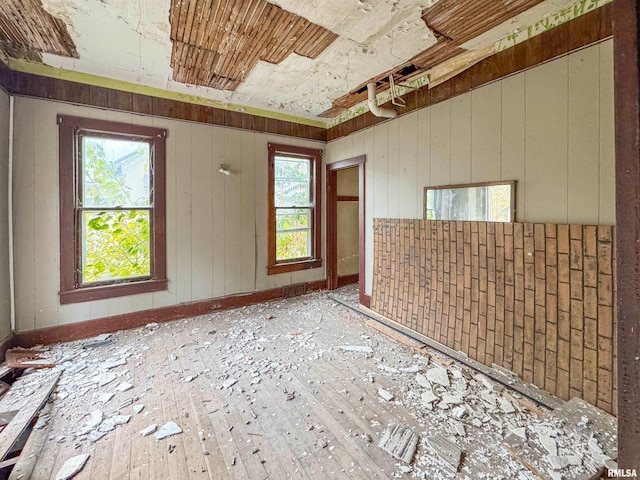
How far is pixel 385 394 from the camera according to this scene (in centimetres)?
207

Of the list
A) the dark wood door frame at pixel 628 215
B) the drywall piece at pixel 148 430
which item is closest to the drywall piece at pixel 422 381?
the dark wood door frame at pixel 628 215

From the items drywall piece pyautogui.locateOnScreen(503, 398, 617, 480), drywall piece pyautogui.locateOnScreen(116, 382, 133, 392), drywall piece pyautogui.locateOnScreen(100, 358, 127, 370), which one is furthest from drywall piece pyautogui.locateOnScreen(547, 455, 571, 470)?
drywall piece pyautogui.locateOnScreen(100, 358, 127, 370)

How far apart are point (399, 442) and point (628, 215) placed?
1535 millimetres

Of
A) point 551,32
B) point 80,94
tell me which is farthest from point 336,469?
point 80,94

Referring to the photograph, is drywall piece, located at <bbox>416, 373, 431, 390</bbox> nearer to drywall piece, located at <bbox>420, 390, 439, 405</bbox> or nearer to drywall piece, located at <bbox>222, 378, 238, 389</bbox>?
drywall piece, located at <bbox>420, 390, 439, 405</bbox>

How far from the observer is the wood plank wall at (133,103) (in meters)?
2.72

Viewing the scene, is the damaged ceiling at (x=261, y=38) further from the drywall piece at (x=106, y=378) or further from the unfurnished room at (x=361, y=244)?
the drywall piece at (x=106, y=378)

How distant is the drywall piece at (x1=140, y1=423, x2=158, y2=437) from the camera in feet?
5.63

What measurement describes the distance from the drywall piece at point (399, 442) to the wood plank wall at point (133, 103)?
3794mm

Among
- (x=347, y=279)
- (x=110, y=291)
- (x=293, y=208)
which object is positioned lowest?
(x=347, y=279)

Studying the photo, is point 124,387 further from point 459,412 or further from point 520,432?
point 520,432

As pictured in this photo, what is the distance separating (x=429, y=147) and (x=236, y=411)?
116 inches

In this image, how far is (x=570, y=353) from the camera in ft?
6.46

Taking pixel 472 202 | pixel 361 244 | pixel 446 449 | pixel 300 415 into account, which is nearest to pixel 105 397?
pixel 300 415
